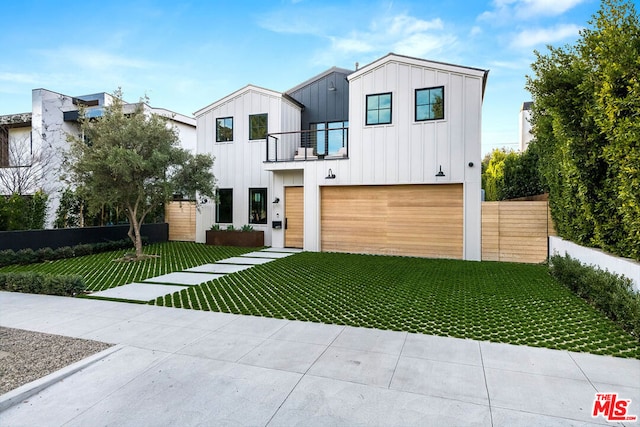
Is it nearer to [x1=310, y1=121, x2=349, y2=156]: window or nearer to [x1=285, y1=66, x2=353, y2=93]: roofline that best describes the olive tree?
[x1=310, y1=121, x2=349, y2=156]: window

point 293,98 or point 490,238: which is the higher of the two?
point 293,98

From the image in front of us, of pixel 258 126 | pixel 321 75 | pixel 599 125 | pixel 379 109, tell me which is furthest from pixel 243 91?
pixel 599 125

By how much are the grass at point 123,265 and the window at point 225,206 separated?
2020mm

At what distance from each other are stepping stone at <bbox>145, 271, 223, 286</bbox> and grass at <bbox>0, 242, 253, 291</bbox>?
35cm

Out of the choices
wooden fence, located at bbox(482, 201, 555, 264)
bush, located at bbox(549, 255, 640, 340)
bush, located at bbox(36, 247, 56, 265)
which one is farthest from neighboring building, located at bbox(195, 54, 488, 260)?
bush, located at bbox(36, 247, 56, 265)

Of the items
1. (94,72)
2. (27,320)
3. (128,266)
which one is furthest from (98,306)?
(94,72)

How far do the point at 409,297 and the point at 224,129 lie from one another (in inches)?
432

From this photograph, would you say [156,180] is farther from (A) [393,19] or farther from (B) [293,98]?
(A) [393,19]

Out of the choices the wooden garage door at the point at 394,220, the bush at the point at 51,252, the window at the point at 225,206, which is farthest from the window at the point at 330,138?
the bush at the point at 51,252

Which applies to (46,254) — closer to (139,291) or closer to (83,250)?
(83,250)

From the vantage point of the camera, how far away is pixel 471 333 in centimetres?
421

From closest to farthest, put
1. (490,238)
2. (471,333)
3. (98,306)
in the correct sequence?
(471,333), (98,306), (490,238)

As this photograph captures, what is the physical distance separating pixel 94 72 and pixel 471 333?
17.3 meters

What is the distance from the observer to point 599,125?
540cm
